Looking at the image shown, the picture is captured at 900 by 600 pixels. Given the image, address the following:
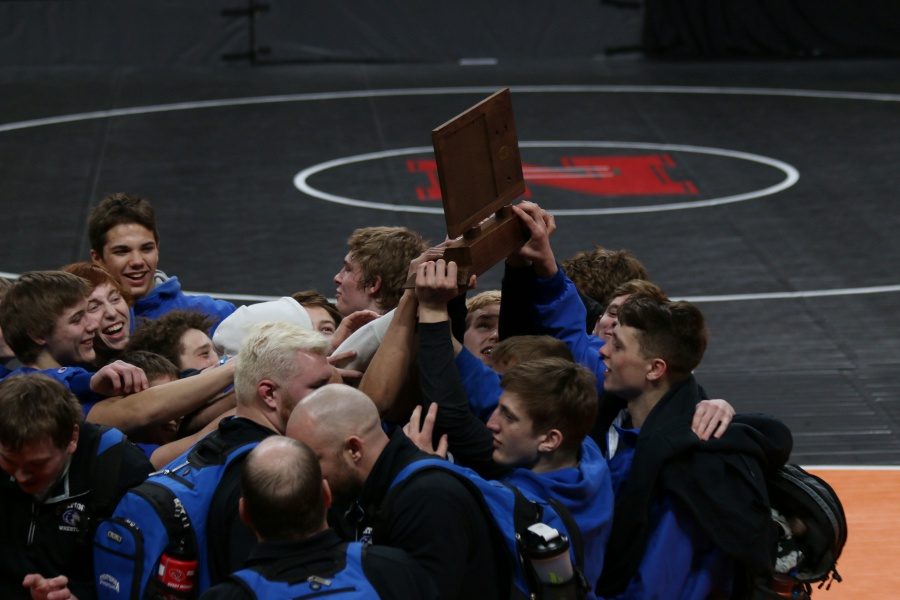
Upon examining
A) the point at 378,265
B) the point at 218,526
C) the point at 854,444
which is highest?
the point at 378,265

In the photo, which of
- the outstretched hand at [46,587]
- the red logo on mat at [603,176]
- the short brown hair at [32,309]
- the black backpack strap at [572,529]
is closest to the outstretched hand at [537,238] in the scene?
the black backpack strap at [572,529]

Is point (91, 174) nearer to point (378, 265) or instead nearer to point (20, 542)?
point (378, 265)

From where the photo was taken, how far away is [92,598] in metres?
4.21

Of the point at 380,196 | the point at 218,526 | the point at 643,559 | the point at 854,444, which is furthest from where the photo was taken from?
the point at 380,196

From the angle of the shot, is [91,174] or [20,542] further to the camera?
[91,174]

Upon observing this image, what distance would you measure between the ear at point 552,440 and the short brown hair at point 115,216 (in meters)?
3.26

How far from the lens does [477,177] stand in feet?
14.2

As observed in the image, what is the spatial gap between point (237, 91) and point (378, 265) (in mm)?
12868

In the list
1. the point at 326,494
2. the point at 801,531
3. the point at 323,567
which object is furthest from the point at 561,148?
the point at 323,567

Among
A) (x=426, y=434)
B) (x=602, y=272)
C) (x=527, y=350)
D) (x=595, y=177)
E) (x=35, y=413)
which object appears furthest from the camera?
(x=595, y=177)

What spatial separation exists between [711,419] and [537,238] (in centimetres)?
80

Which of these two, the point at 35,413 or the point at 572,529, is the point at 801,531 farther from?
the point at 35,413

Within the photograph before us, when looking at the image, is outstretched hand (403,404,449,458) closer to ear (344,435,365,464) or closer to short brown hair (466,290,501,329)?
ear (344,435,365,464)

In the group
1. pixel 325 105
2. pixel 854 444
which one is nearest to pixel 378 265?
pixel 854 444
